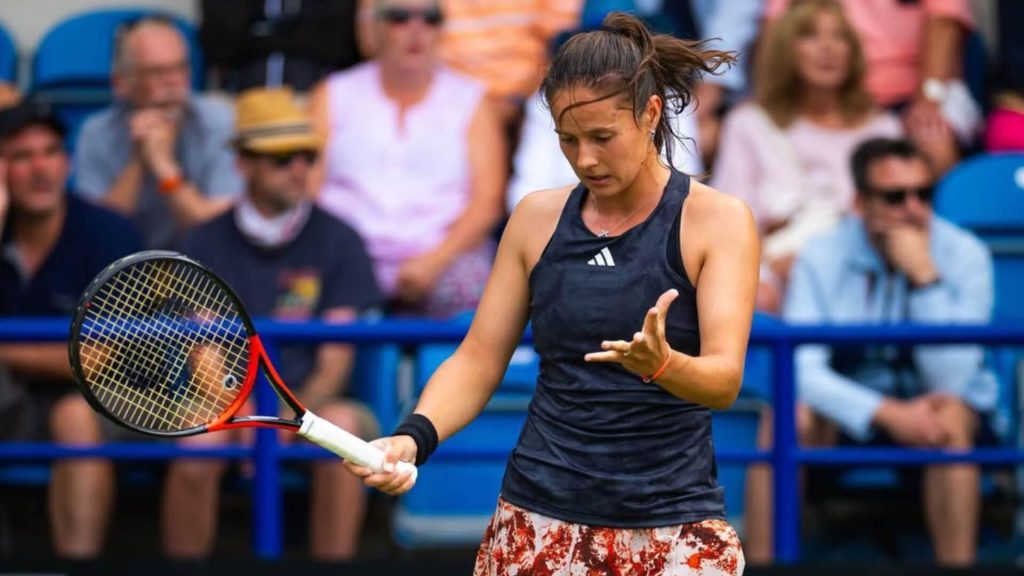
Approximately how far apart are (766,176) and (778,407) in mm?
1406

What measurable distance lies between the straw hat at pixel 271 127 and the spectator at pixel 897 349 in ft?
5.79

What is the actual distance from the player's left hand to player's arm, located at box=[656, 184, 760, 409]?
40mm

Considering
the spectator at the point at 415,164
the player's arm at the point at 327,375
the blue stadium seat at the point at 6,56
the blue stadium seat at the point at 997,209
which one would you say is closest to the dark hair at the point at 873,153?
the blue stadium seat at the point at 997,209

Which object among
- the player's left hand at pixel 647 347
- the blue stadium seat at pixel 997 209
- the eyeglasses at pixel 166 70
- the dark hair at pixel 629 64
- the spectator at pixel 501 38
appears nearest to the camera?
the player's left hand at pixel 647 347

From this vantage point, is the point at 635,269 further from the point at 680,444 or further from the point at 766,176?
the point at 766,176

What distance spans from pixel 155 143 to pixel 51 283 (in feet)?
2.45

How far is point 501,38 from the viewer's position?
23.1 feet

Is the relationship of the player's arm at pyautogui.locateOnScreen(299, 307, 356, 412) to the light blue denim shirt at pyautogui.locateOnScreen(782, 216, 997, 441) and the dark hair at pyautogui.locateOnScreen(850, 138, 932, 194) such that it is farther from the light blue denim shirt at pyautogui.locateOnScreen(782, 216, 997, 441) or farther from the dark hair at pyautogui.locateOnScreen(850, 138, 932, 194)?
the dark hair at pyautogui.locateOnScreen(850, 138, 932, 194)

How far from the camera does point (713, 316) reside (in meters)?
3.07

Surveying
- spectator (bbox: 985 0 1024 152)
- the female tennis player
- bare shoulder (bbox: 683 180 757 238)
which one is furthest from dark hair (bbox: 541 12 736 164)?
spectator (bbox: 985 0 1024 152)

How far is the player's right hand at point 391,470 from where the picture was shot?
3125 mm

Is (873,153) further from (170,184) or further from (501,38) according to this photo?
(170,184)

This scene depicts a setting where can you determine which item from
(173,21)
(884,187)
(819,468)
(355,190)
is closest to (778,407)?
(819,468)

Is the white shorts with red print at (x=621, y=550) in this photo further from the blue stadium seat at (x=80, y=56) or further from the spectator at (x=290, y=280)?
the blue stadium seat at (x=80, y=56)
